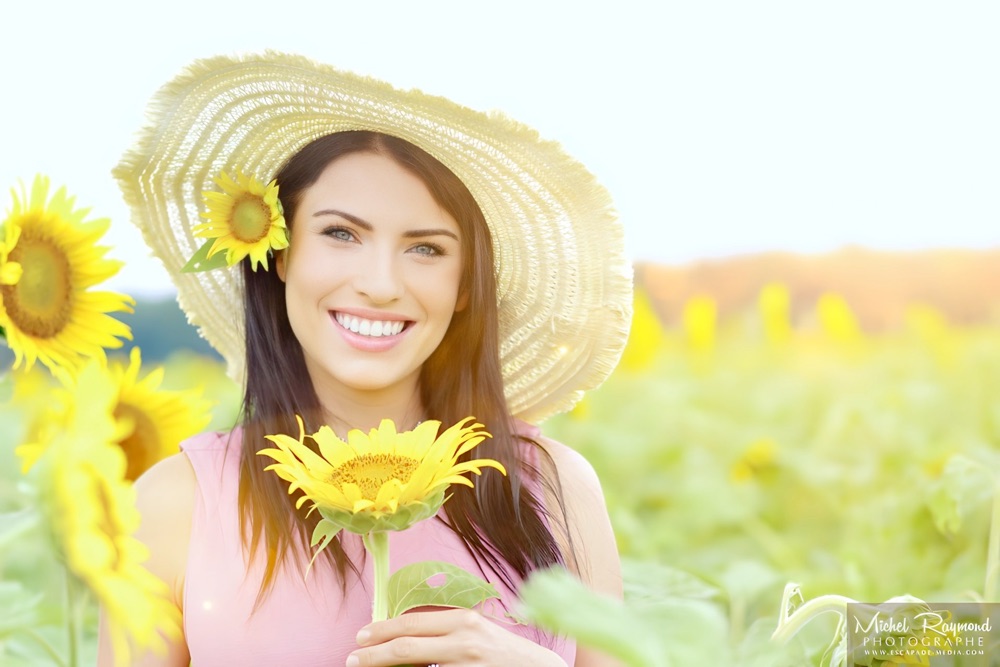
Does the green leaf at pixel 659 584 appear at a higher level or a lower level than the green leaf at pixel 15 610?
lower

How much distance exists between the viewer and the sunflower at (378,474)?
728 millimetres

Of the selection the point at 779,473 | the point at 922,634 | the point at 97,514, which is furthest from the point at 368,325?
the point at 779,473

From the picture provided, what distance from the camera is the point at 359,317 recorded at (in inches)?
42.3

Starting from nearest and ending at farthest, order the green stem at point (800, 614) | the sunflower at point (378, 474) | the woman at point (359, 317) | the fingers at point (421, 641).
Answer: the sunflower at point (378, 474), the fingers at point (421, 641), the green stem at point (800, 614), the woman at point (359, 317)

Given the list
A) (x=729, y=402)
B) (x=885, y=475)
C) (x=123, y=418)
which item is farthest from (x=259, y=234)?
(x=729, y=402)

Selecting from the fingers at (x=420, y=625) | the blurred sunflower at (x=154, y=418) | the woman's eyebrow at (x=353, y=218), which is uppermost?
the woman's eyebrow at (x=353, y=218)

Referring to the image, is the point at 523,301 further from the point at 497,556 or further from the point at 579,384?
the point at 497,556

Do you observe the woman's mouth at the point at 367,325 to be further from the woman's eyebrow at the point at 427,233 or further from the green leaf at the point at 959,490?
the green leaf at the point at 959,490

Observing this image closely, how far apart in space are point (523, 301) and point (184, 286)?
40cm

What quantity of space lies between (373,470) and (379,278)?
0.33m

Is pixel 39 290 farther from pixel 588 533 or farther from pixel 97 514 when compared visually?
pixel 588 533

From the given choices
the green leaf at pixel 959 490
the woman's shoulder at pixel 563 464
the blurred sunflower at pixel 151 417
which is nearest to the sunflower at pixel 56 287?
the blurred sunflower at pixel 151 417

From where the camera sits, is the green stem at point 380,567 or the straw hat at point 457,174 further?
the straw hat at point 457,174

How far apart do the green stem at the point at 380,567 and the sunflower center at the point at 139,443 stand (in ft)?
1.44
